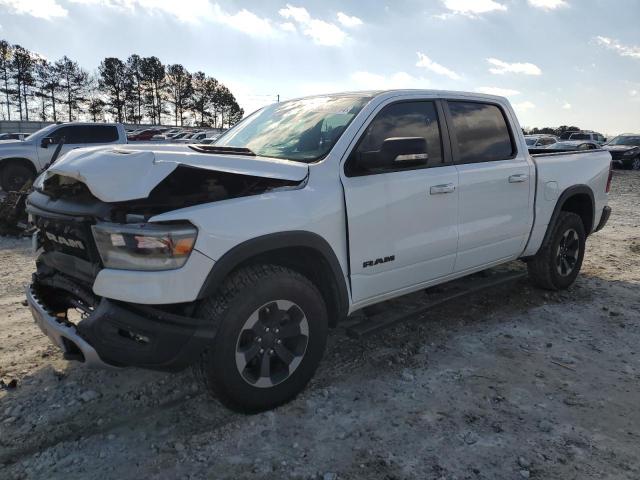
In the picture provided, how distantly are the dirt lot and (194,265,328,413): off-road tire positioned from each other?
16 cm

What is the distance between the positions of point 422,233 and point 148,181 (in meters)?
1.91

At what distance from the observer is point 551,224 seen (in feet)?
16.0

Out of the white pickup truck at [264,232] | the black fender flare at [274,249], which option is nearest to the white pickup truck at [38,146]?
the white pickup truck at [264,232]

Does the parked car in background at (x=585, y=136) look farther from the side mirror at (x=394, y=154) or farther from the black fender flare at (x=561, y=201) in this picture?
the side mirror at (x=394, y=154)

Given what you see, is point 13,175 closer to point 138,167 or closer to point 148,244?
point 138,167

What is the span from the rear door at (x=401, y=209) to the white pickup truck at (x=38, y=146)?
35.9 ft

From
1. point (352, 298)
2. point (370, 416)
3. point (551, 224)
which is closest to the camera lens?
point (370, 416)

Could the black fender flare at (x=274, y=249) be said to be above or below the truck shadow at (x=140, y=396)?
above

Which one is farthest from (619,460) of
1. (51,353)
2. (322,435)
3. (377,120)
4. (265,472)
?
(51,353)

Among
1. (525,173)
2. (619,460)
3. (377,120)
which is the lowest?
(619,460)

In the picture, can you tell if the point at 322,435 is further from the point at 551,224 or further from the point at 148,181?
the point at 551,224

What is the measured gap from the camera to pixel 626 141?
25.2m

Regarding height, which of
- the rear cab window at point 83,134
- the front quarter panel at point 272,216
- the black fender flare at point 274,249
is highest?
the rear cab window at point 83,134

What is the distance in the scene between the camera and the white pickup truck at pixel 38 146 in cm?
1230
